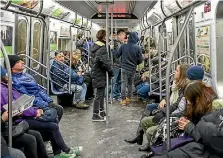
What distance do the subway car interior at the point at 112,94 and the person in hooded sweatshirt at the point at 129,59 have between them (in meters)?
0.02

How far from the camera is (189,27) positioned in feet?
19.4

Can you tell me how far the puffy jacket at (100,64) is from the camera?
19.7 feet

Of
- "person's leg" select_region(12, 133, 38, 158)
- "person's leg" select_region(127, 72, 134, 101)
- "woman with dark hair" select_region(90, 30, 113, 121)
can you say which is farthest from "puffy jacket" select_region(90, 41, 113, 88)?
"person's leg" select_region(12, 133, 38, 158)

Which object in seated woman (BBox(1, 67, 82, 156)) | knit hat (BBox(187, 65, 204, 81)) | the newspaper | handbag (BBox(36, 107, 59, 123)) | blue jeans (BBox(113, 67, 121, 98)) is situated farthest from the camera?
blue jeans (BBox(113, 67, 121, 98))

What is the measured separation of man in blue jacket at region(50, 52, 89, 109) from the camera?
7.43 m

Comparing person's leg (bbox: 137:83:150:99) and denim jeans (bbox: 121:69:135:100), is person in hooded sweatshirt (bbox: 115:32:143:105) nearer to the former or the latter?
denim jeans (bbox: 121:69:135:100)

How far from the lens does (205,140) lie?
2578 mm

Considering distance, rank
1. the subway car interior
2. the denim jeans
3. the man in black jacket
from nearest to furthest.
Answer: the man in black jacket, the subway car interior, the denim jeans

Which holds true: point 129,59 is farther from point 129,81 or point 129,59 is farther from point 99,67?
point 99,67

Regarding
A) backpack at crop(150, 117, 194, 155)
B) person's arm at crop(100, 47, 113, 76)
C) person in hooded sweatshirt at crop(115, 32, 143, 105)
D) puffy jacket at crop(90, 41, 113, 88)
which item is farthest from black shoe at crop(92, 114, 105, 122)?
backpack at crop(150, 117, 194, 155)

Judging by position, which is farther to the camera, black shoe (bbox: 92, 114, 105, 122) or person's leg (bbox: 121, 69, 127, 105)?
person's leg (bbox: 121, 69, 127, 105)

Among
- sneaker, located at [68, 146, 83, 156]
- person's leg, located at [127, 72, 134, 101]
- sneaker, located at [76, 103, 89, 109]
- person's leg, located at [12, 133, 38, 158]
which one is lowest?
sneaker, located at [68, 146, 83, 156]

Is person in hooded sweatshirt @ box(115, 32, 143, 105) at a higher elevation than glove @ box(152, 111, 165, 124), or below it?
higher

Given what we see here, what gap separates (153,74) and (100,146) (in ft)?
11.6
